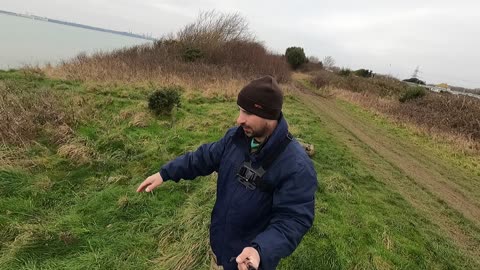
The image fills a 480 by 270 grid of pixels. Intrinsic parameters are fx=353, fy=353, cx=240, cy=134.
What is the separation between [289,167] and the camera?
2027mm

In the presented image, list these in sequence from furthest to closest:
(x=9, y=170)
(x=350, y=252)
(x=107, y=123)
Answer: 1. (x=107, y=123)
2. (x=9, y=170)
3. (x=350, y=252)

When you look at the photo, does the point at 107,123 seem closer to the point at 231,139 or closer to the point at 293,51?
the point at 231,139

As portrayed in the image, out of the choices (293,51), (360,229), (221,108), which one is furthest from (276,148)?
(293,51)

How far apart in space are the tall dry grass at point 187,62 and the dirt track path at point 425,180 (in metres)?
7.52

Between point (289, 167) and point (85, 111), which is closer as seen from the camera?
point (289, 167)

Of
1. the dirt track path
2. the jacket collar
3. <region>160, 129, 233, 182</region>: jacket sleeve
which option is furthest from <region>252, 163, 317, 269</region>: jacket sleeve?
the dirt track path

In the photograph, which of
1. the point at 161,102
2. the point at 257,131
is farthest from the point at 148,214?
the point at 161,102

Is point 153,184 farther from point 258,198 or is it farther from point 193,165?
point 258,198

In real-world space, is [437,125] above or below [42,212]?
above

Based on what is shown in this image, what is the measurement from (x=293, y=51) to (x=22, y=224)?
41751 mm

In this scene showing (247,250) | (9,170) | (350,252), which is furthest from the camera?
(9,170)

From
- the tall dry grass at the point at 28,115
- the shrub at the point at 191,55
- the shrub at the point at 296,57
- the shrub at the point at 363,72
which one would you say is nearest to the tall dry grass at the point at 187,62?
the shrub at the point at 191,55

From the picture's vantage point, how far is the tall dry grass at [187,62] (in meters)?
15.6

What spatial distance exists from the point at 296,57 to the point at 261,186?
4251cm
